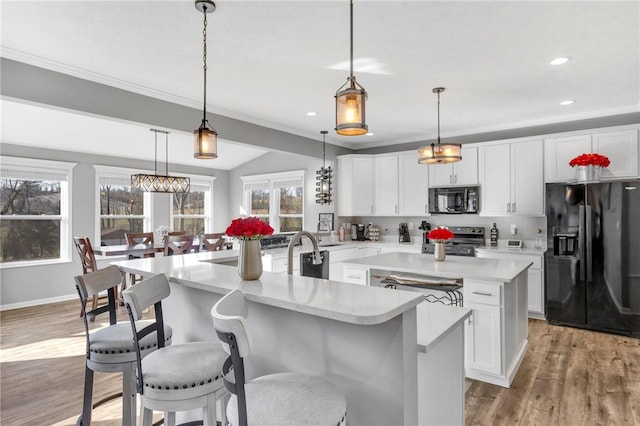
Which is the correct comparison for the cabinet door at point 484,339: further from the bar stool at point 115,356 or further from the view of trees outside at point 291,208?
the view of trees outside at point 291,208

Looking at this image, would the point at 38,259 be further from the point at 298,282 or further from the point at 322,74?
the point at 298,282

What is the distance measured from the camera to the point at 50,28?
241 centimetres

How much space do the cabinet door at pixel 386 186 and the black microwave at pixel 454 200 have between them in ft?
2.05

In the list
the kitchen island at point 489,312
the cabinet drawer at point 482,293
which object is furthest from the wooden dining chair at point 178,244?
the cabinet drawer at point 482,293

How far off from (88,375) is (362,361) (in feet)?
4.74

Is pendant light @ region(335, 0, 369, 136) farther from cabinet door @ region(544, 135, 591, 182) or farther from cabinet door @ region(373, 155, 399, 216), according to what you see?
cabinet door @ region(373, 155, 399, 216)

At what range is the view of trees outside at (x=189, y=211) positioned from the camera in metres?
7.33

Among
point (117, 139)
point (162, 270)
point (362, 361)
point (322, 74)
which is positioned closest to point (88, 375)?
point (162, 270)

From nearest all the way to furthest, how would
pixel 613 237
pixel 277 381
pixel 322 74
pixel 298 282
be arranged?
pixel 277 381, pixel 298 282, pixel 322 74, pixel 613 237

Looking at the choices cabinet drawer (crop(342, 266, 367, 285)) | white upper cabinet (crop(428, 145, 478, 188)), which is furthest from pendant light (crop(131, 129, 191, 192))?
white upper cabinet (crop(428, 145, 478, 188))

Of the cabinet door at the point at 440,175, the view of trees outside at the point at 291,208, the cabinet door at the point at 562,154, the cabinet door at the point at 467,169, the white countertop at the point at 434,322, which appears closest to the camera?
the white countertop at the point at 434,322

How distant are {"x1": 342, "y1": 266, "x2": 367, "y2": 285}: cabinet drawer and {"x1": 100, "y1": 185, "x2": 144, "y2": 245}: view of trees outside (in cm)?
474

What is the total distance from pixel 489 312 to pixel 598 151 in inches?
116

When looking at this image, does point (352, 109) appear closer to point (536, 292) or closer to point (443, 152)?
point (443, 152)
